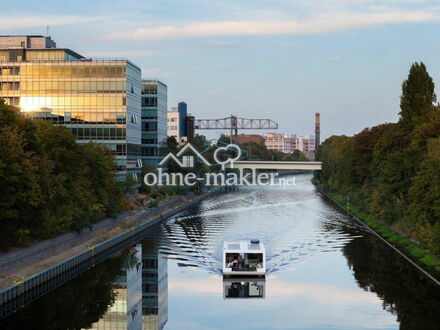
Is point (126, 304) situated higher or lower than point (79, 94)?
lower

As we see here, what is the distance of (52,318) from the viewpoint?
38625mm

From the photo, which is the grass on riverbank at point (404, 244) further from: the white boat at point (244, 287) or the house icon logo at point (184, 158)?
the house icon logo at point (184, 158)

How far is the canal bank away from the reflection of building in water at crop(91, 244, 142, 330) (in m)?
21.8

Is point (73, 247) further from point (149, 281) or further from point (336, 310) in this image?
point (336, 310)

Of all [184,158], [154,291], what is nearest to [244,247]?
[154,291]

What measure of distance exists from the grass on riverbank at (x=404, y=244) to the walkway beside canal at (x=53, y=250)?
95.5 ft

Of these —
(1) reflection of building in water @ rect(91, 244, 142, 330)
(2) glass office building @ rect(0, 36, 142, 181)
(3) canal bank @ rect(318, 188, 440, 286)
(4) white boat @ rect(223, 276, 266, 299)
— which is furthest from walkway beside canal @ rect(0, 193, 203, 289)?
(3) canal bank @ rect(318, 188, 440, 286)

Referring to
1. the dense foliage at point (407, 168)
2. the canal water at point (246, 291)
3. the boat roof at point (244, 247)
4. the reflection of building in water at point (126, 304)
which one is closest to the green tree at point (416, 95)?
the dense foliage at point (407, 168)

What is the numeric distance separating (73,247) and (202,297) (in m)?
17.0

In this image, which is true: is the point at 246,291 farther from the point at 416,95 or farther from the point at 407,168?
the point at 416,95

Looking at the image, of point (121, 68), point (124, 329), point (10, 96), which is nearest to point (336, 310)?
point (124, 329)

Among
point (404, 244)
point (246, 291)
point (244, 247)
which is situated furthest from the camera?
point (404, 244)

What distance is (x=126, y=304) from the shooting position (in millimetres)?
43719

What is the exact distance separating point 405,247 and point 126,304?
30.7 meters
